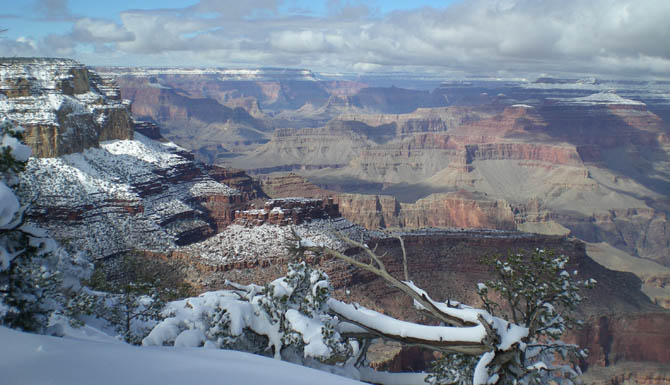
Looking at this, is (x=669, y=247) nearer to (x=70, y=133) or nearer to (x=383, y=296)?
(x=383, y=296)

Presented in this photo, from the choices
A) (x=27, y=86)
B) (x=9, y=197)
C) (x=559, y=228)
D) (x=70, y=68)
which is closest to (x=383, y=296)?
(x=9, y=197)

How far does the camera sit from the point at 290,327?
31.3 ft

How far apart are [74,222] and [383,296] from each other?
2826cm

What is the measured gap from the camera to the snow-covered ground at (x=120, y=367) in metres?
5.47

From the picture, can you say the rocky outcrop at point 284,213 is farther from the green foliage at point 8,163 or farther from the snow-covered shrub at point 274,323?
the green foliage at point 8,163

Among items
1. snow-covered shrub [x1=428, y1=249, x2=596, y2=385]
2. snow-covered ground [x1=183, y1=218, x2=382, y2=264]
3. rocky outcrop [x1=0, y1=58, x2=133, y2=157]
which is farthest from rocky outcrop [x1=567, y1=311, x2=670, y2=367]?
rocky outcrop [x1=0, y1=58, x2=133, y2=157]

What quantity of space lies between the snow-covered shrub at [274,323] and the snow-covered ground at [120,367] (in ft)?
8.51

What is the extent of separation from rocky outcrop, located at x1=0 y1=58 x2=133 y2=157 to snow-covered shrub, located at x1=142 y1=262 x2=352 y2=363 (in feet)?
144

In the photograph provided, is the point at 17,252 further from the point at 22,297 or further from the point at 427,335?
the point at 427,335

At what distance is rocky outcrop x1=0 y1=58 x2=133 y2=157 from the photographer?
50.1 meters

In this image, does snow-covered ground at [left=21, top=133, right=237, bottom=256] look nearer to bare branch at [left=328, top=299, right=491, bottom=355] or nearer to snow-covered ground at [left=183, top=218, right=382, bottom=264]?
snow-covered ground at [left=183, top=218, right=382, bottom=264]

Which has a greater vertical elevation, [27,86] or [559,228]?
[27,86]

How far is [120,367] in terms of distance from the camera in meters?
5.80

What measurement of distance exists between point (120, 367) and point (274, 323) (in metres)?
4.29
